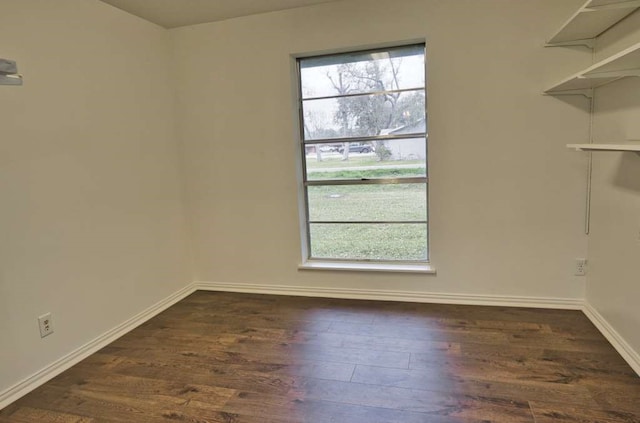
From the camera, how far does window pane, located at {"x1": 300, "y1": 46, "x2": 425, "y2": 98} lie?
319 centimetres

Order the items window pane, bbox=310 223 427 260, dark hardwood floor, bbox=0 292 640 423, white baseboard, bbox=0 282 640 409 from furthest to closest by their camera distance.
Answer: window pane, bbox=310 223 427 260 < white baseboard, bbox=0 282 640 409 < dark hardwood floor, bbox=0 292 640 423

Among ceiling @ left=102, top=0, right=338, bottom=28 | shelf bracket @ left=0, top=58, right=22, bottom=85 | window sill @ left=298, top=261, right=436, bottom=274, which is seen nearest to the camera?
shelf bracket @ left=0, top=58, right=22, bottom=85

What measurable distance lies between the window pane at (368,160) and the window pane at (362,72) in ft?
1.43

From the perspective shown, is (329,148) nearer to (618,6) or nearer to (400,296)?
(400,296)

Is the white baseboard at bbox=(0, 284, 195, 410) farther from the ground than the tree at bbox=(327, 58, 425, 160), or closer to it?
closer to it

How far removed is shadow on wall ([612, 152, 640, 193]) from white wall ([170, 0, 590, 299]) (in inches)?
16.8

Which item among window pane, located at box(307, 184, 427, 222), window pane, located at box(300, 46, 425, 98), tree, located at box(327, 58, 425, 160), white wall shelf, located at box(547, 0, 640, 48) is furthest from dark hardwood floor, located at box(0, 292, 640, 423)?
white wall shelf, located at box(547, 0, 640, 48)

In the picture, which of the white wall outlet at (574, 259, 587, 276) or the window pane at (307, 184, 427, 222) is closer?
the white wall outlet at (574, 259, 587, 276)

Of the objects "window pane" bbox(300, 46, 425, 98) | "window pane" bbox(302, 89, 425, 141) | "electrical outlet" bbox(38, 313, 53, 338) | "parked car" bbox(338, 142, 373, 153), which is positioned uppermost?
"window pane" bbox(300, 46, 425, 98)

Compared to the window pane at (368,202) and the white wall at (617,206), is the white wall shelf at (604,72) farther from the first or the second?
the window pane at (368,202)

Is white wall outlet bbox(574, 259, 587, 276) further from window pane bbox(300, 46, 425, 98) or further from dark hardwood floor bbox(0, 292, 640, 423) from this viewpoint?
window pane bbox(300, 46, 425, 98)

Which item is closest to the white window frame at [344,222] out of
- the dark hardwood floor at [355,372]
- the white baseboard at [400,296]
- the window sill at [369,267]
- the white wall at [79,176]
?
the window sill at [369,267]

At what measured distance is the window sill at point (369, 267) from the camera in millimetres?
3312

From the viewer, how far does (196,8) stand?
3125 millimetres
